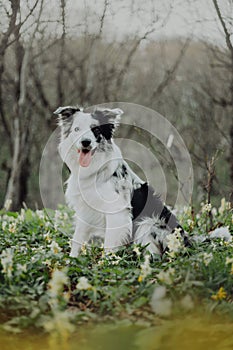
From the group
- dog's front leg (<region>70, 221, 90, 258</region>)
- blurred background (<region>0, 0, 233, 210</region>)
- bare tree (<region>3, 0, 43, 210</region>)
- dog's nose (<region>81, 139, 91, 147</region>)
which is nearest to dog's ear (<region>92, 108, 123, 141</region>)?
dog's nose (<region>81, 139, 91, 147</region>)

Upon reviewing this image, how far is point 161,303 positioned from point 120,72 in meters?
4.49

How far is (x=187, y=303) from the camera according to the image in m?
2.54

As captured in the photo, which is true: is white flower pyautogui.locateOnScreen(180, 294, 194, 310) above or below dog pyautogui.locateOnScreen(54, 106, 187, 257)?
below

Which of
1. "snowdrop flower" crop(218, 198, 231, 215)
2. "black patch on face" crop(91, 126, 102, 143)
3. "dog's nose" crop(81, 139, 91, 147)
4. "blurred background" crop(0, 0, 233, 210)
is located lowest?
"snowdrop flower" crop(218, 198, 231, 215)

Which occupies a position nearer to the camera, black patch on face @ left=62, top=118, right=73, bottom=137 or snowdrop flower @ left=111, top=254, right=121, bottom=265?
snowdrop flower @ left=111, top=254, right=121, bottom=265

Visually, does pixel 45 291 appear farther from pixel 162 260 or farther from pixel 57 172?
pixel 57 172

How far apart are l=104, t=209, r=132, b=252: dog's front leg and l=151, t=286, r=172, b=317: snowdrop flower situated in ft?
3.27

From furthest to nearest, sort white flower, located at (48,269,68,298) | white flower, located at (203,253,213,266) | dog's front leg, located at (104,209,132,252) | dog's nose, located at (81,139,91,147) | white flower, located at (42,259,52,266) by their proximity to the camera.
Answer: dog's front leg, located at (104,209,132,252), dog's nose, located at (81,139,91,147), white flower, located at (42,259,52,266), white flower, located at (203,253,213,266), white flower, located at (48,269,68,298)

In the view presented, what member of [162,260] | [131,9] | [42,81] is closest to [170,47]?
[131,9]

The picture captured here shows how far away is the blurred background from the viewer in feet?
15.0

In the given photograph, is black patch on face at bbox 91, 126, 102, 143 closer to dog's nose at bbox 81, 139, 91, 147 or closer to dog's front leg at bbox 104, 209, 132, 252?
dog's nose at bbox 81, 139, 91, 147

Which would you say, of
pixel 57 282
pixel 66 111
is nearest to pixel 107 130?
pixel 66 111

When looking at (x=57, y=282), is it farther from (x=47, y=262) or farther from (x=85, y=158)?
(x=85, y=158)

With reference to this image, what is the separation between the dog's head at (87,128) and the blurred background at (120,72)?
3.55 ft
